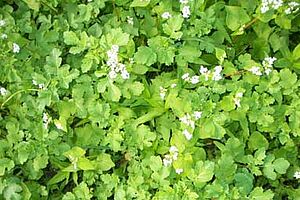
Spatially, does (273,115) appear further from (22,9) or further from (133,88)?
(22,9)

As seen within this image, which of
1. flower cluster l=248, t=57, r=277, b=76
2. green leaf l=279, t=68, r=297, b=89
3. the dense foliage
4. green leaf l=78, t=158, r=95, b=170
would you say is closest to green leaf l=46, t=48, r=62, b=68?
the dense foliage

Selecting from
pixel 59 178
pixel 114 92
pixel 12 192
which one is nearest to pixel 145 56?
pixel 114 92

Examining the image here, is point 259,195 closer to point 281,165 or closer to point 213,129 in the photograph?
point 281,165

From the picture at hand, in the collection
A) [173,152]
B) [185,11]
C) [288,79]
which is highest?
[185,11]

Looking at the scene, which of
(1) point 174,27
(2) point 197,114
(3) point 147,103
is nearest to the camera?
(2) point 197,114

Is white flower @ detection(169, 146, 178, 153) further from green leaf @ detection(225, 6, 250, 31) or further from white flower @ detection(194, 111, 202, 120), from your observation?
green leaf @ detection(225, 6, 250, 31)

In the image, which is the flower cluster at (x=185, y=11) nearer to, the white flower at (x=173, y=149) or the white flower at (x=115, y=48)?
the white flower at (x=115, y=48)
